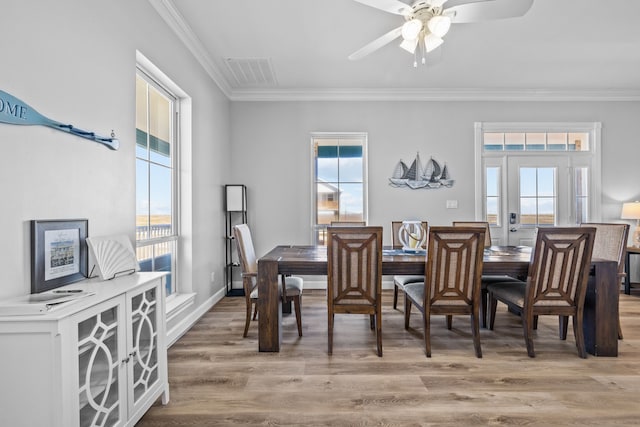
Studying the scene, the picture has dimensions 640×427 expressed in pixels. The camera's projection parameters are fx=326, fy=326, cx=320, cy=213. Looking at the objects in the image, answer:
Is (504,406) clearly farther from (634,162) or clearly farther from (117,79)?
(634,162)

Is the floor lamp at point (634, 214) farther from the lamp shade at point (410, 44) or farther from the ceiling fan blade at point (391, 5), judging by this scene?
the ceiling fan blade at point (391, 5)

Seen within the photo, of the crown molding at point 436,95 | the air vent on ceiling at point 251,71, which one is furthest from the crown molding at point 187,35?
the crown molding at point 436,95

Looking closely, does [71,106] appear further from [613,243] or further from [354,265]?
[613,243]

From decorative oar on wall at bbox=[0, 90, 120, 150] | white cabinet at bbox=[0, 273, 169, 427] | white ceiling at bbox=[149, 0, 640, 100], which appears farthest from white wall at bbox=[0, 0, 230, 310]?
white ceiling at bbox=[149, 0, 640, 100]

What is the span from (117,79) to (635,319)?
16.3 ft

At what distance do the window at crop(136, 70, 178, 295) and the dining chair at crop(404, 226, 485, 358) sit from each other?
220cm

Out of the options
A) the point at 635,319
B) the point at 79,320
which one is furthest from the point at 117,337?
the point at 635,319

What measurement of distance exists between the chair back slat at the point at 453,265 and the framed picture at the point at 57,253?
214 cm

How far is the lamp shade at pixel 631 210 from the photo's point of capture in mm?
4227

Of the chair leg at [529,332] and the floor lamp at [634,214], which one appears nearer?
the chair leg at [529,332]

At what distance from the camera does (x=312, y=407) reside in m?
1.83

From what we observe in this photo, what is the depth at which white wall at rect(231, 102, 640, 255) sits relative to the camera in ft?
15.2

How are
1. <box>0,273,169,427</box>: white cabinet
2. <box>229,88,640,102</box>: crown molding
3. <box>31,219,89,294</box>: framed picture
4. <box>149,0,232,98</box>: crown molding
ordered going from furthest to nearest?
<box>229,88,640,102</box>: crown molding
<box>149,0,232,98</box>: crown molding
<box>31,219,89,294</box>: framed picture
<box>0,273,169,427</box>: white cabinet

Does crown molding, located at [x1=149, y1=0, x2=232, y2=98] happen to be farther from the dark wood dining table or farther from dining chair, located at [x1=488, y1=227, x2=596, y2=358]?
A: dining chair, located at [x1=488, y1=227, x2=596, y2=358]
